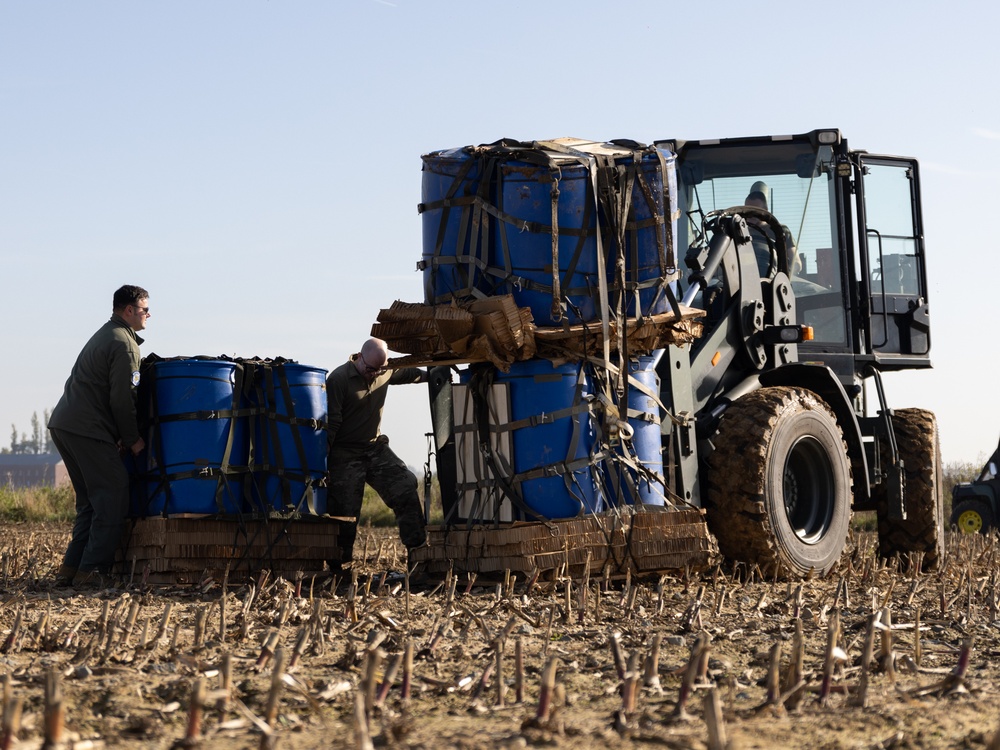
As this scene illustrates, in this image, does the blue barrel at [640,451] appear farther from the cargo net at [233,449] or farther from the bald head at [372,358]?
the cargo net at [233,449]

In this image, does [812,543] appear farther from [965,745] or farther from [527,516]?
[965,745]

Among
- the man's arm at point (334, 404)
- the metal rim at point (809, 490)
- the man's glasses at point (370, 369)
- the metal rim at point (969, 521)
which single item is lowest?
the metal rim at point (969, 521)

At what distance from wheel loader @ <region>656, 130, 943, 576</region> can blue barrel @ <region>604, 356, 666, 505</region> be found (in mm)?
190

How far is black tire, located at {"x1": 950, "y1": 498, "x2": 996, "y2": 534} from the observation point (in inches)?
663

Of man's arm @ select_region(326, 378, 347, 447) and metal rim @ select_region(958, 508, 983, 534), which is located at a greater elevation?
man's arm @ select_region(326, 378, 347, 447)

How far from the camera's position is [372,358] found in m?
8.72

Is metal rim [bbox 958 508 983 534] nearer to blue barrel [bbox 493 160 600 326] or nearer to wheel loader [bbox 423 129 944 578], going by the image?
wheel loader [bbox 423 129 944 578]

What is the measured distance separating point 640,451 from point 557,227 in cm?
133

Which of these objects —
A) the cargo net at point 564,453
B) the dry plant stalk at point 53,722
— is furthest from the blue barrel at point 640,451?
the dry plant stalk at point 53,722

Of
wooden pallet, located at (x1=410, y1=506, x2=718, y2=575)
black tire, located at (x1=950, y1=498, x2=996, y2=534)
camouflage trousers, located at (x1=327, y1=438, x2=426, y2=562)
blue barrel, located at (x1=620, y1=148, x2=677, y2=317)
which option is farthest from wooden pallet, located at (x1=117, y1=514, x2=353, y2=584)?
black tire, located at (x1=950, y1=498, x2=996, y2=534)

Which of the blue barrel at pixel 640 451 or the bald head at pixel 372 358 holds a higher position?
the bald head at pixel 372 358

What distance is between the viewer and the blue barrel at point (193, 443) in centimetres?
802

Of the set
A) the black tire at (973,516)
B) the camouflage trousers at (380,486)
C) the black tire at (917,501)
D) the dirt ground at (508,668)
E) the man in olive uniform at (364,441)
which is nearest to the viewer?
the dirt ground at (508,668)

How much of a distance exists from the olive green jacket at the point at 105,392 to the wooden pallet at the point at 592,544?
206 centimetres
